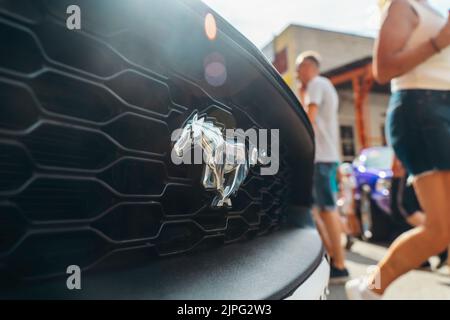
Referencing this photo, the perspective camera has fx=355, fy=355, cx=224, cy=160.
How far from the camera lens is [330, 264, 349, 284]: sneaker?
2.67 meters

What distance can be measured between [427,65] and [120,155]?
5.03ft

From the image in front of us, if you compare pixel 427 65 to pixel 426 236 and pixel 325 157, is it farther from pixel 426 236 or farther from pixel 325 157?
pixel 325 157

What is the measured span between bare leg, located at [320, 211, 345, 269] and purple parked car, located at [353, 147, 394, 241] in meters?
1.56

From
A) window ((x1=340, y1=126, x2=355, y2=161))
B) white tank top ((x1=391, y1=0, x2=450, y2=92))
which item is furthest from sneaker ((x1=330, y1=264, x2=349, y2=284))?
window ((x1=340, y1=126, x2=355, y2=161))

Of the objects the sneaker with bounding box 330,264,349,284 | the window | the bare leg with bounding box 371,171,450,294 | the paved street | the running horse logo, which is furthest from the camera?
the window

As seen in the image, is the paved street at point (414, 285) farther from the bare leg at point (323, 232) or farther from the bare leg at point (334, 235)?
the bare leg at point (323, 232)

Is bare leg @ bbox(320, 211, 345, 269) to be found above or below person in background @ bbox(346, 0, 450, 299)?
below

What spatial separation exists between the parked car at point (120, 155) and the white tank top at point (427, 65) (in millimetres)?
1011

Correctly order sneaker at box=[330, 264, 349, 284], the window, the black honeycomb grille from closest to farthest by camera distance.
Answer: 1. the black honeycomb grille
2. sneaker at box=[330, 264, 349, 284]
3. the window

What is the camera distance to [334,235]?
109 inches

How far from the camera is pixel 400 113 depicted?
1625mm

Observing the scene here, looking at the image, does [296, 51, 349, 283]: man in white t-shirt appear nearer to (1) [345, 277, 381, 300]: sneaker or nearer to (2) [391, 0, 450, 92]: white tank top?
(1) [345, 277, 381, 300]: sneaker

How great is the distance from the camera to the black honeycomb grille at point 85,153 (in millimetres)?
521
